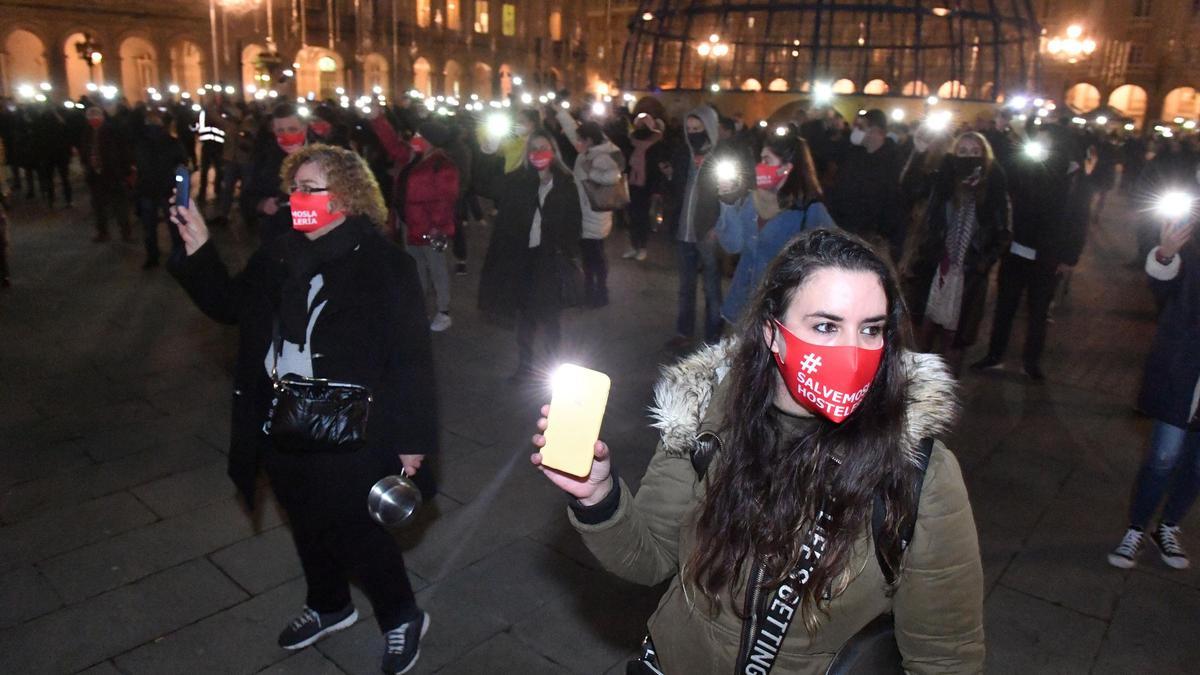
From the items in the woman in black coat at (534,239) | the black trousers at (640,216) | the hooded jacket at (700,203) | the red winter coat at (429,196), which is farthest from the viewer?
the black trousers at (640,216)

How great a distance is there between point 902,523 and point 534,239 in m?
4.64

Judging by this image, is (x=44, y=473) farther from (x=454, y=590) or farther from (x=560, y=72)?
(x=560, y=72)

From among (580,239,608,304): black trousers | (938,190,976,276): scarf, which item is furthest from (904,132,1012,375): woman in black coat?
(580,239,608,304): black trousers

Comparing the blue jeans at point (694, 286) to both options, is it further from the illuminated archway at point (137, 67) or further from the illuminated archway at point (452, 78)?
the illuminated archway at point (452, 78)

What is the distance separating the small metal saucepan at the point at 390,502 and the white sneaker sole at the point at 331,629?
2.63 feet

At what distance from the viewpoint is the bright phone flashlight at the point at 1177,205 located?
361cm

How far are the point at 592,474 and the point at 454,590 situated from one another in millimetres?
2415

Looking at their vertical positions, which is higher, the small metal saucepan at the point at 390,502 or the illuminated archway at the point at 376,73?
the illuminated archway at the point at 376,73

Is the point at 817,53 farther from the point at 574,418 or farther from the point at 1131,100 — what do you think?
the point at 1131,100

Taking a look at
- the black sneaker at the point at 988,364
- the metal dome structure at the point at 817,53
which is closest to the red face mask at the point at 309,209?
the black sneaker at the point at 988,364

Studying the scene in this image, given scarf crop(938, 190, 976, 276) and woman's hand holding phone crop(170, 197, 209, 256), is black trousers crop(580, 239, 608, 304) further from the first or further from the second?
woman's hand holding phone crop(170, 197, 209, 256)

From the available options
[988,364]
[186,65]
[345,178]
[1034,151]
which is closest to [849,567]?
[345,178]

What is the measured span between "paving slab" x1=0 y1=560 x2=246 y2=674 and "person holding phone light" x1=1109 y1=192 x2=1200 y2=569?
13.4ft

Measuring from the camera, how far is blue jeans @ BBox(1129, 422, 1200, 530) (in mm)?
3861
